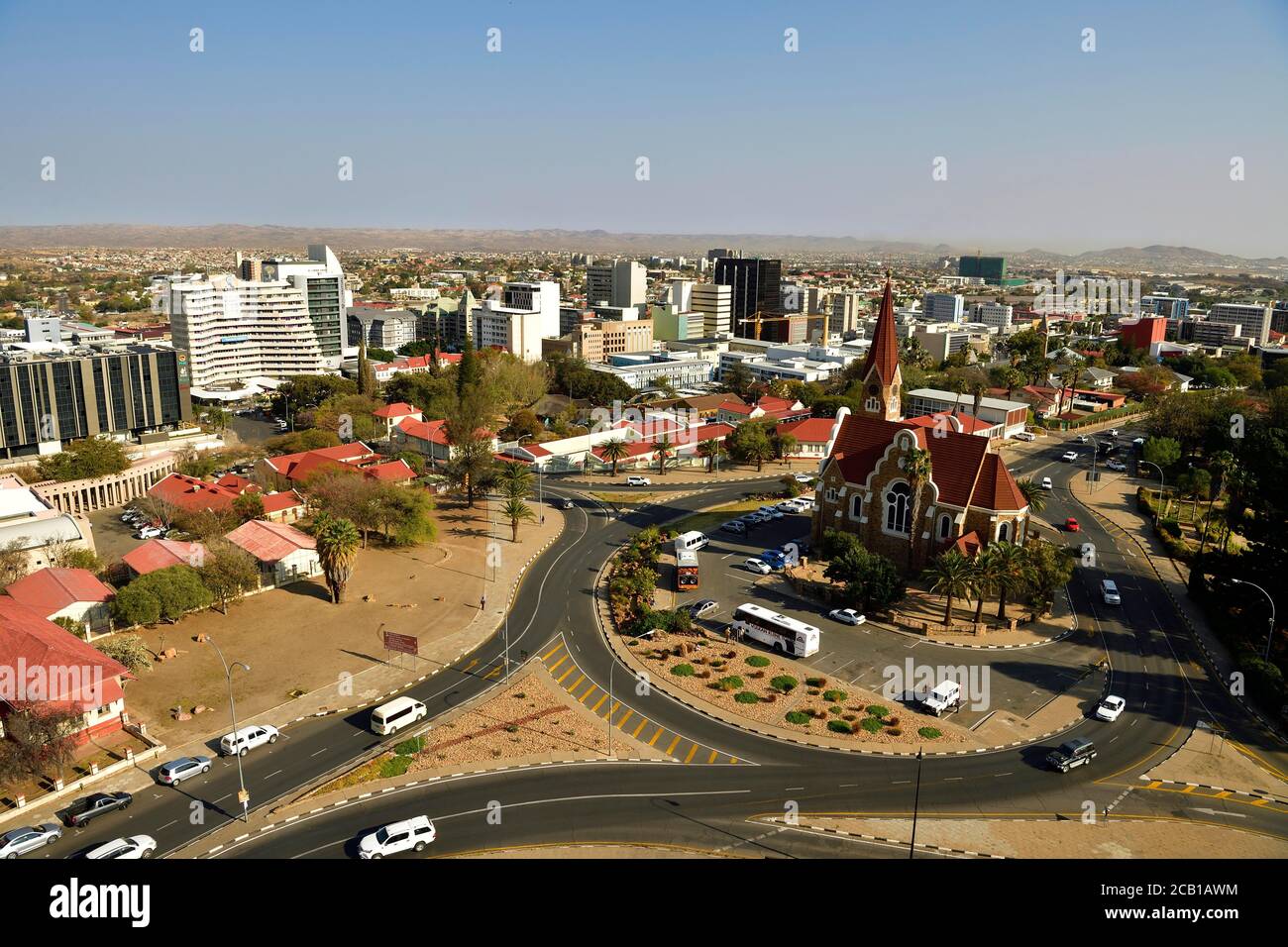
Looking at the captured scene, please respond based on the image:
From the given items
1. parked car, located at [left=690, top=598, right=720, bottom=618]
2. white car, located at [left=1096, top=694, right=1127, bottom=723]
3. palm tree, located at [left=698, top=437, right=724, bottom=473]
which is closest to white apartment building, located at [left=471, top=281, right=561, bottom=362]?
palm tree, located at [left=698, top=437, right=724, bottom=473]

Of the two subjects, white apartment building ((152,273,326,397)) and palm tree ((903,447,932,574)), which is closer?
palm tree ((903,447,932,574))

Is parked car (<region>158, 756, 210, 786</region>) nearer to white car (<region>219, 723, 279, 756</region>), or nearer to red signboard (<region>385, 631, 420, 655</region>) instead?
white car (<region>219, 723, 279, 756</region>)

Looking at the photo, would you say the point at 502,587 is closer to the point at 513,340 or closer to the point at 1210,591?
the point at 1210,591

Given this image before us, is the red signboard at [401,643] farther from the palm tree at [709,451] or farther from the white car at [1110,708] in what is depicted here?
the palm tree at [709,451]

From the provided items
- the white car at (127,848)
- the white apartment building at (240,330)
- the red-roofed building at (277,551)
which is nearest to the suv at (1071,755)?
the white car at (127,848)

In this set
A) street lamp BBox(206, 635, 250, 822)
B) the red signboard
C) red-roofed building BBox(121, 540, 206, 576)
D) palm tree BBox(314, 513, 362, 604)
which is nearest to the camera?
street lamp BBox(206, 635, 250, 822)

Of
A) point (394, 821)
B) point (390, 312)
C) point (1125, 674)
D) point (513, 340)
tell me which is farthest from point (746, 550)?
point (390, 312)
